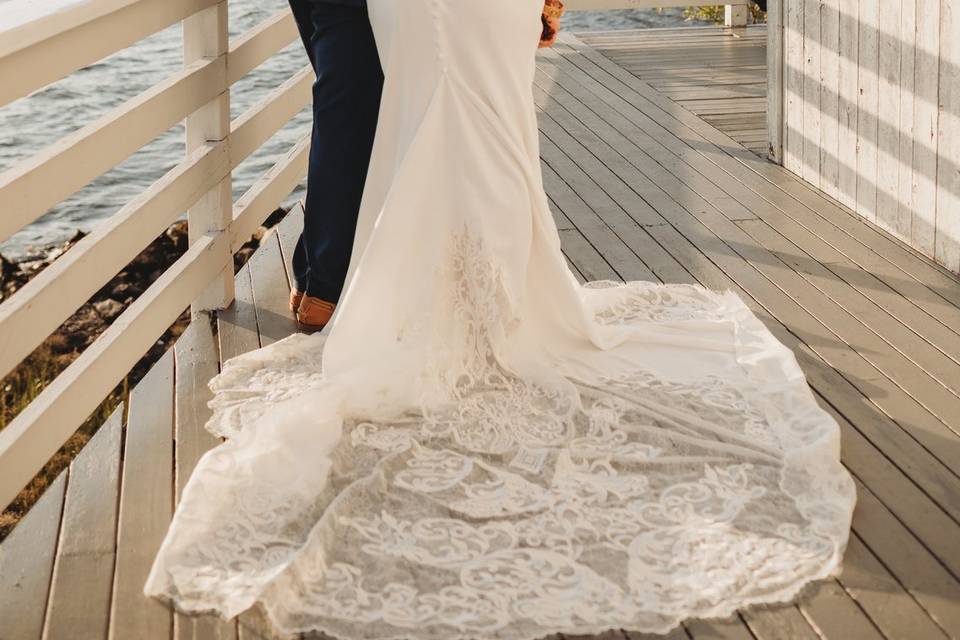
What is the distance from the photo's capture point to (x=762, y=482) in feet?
8.08

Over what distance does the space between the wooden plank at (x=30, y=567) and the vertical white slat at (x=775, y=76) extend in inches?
128

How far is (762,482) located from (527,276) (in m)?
0.82

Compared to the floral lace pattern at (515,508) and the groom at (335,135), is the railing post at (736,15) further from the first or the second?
the floral lace pattern at (515,508)

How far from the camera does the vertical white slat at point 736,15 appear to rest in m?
7.67

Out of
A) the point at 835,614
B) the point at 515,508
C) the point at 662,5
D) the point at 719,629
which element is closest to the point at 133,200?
the point at 515,508

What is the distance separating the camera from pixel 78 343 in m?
4.41

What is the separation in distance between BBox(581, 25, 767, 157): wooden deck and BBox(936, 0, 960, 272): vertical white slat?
138 centimetres

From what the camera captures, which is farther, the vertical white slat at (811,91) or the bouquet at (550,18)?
the vertical white slat at (811,91)

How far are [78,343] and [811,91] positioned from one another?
8.97 ft

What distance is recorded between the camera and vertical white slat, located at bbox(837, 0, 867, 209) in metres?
4.25

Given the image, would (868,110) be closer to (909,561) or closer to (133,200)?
(909,561)

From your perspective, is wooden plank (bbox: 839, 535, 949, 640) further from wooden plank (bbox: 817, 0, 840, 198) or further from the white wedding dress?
wooden plank (bbox: 817, 0, 840, 198)

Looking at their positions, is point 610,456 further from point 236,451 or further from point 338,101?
point 338,101

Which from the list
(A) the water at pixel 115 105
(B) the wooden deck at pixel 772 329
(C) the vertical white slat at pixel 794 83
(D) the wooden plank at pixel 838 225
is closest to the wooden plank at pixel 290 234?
(B) the wooden deck at pixel 772 329
